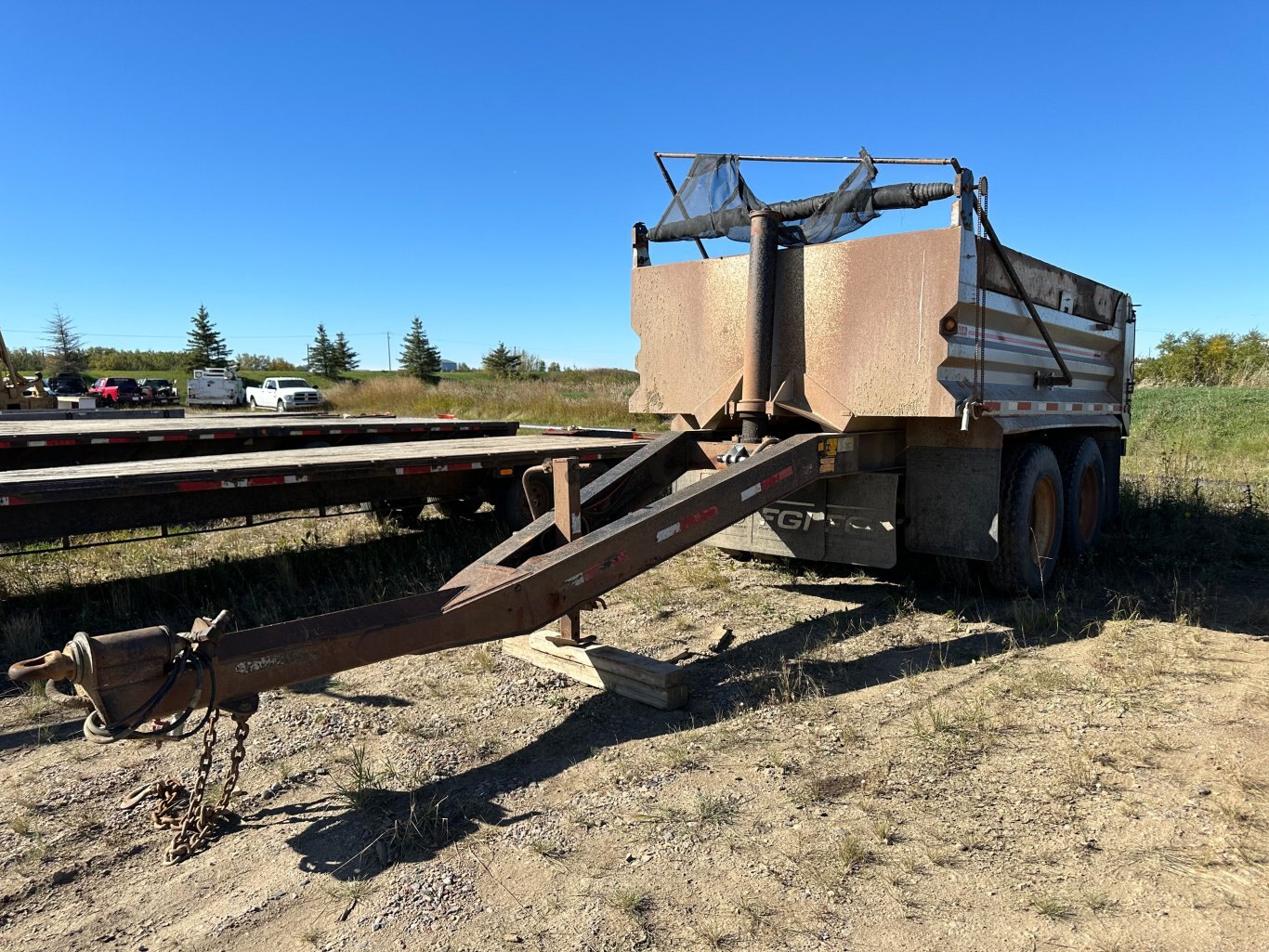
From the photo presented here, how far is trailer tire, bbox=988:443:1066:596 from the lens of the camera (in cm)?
563

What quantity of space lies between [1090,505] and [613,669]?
17.5ft

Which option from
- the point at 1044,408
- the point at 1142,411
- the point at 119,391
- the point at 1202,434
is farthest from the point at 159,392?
the point at 1044,408

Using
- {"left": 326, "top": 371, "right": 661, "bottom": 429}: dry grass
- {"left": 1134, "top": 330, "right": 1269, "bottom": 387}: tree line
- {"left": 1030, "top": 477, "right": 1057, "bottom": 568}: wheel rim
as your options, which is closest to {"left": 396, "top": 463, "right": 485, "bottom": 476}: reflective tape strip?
{"left": 1030, "top": 477, "right": 1057, "bottom": 568}: wheel rim

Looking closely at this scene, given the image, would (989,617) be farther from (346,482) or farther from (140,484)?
(140,484)

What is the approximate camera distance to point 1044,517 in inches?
244

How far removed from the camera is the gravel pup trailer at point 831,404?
13.3 ft

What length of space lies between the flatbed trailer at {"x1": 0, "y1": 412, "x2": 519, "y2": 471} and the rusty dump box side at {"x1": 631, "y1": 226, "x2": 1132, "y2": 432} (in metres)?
3.55

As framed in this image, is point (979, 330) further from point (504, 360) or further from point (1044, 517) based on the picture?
point (504, 360)

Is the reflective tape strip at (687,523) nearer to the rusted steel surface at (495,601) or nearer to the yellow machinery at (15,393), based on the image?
the rusted steel surface at (495,601)

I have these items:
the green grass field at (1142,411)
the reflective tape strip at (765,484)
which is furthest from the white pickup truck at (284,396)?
the reflective tape strip at (765,484)

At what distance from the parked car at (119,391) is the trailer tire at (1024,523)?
3487 cm

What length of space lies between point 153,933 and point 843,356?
4.35m

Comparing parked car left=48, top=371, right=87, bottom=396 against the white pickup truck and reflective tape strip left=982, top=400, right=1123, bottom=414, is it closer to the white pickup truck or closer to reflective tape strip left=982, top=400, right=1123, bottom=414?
the white pickup truck

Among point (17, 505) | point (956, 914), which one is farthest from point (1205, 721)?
point (17, 505)
